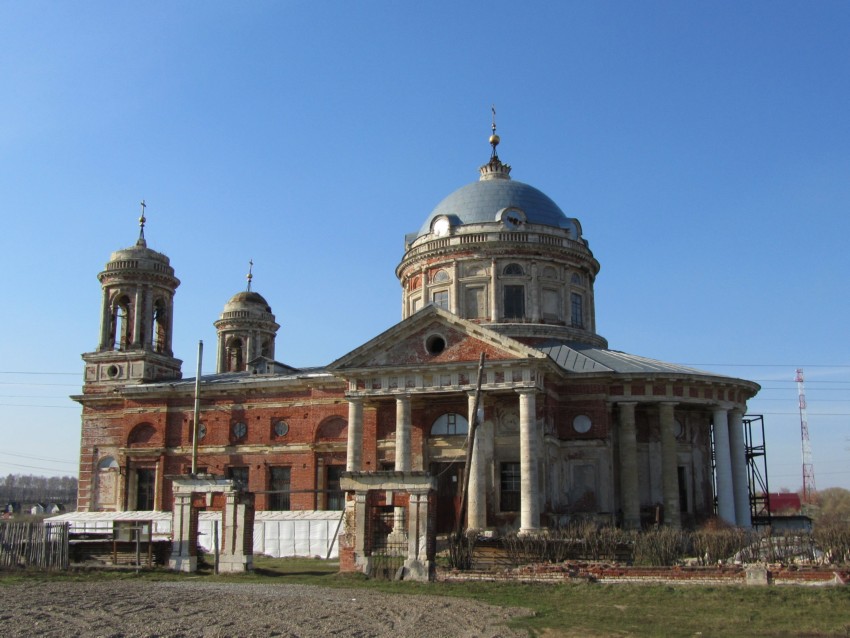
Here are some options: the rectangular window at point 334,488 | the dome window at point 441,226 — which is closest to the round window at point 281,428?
the rectangular window at point 334,488

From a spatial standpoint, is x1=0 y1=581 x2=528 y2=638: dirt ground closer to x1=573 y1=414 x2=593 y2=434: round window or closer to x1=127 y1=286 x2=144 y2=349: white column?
x1=573 y1=414 x2=593 y2=434: round window

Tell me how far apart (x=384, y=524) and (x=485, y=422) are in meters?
10.0

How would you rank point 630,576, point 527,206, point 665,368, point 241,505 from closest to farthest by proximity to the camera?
point 630,576 < point 241,505 < point 665,368 < point 527,206

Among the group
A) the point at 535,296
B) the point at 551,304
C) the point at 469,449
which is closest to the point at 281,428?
the point at 535,296

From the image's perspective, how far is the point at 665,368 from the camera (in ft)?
120

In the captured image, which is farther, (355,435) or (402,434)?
(355,435)

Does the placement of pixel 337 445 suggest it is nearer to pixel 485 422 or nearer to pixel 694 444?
pixel 485 422

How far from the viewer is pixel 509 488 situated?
34031 mm

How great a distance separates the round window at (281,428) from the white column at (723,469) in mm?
17624

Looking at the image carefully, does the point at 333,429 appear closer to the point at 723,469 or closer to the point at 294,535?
the point at 294,535

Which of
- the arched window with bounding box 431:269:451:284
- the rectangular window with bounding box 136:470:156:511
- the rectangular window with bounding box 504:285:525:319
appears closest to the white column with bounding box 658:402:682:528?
the rectangular window with bounding box 504:285:525:319

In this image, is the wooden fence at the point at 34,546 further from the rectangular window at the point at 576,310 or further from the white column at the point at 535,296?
the rectangular window at the point at 576,310

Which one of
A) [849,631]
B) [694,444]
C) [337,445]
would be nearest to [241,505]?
[337,445]

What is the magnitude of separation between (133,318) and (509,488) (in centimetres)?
2074
